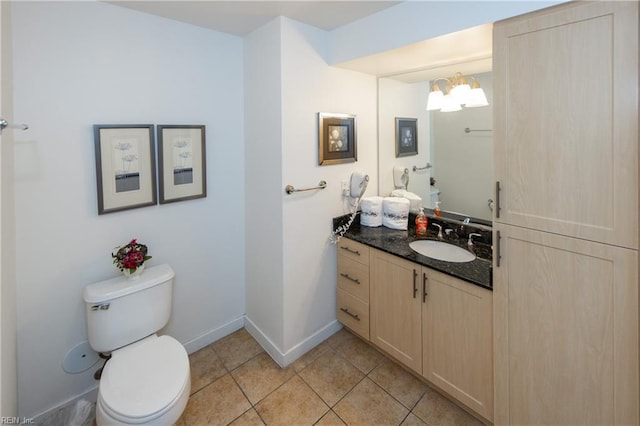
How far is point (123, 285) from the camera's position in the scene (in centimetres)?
171

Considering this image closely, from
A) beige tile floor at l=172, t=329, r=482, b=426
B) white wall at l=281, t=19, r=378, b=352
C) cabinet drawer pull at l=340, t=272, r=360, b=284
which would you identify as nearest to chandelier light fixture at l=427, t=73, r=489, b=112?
white wall at l=281, t=19, r=378, b=352

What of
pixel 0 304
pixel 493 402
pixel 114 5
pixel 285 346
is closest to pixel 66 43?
pixel 114 5

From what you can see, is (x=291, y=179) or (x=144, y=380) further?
(x=291, y=179)

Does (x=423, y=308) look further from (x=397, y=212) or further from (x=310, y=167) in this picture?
(x=310, y=167)

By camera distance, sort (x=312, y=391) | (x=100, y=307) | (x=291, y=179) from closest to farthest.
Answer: (x=100, y=307), (x=312, y=391), (x=291, y=179)

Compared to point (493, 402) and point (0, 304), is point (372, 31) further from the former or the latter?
point (0, 304)

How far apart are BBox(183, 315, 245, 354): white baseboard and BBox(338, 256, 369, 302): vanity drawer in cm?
87

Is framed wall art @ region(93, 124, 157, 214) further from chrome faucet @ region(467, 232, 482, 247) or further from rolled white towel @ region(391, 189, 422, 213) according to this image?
chrome faucet @ region(467, 232, 482, 247)

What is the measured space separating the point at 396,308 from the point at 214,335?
1.38 meters

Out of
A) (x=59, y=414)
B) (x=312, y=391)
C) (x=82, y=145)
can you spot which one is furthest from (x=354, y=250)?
(x=59, y=414)

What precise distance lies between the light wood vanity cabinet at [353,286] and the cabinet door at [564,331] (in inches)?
33.8

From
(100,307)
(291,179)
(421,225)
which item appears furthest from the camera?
(421,225)

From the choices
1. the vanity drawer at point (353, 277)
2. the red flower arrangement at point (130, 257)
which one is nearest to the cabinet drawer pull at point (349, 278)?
the vanity drawer at point (353, 277)

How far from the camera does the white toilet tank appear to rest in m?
1.63
